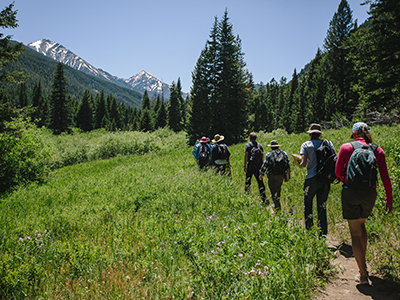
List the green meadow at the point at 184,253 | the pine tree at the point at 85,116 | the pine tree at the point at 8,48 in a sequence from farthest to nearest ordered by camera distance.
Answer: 1. the pine tree at the point at 85,116
2. the pine tree at the point at 8,48
3. the green meadow at the point at 184,253

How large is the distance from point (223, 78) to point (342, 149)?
96.3 feet

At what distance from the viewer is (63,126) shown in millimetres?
51906

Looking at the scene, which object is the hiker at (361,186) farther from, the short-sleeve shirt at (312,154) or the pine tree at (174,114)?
the pine tree at (174,114)

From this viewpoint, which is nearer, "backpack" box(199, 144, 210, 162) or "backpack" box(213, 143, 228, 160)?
"backpack" box(213, 143, 228, 160)

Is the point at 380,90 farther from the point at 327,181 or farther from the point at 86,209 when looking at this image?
the point at 86,209

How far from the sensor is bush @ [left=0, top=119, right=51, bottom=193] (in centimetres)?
1232

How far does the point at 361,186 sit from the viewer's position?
10.4ft

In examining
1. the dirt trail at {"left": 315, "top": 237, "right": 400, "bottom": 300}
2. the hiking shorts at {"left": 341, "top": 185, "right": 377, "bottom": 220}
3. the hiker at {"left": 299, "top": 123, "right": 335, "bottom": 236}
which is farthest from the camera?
the hiker at {"left": 299, "top": 123, "right": 335, "bottom": 236}

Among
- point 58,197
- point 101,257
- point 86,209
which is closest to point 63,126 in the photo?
point 58,197

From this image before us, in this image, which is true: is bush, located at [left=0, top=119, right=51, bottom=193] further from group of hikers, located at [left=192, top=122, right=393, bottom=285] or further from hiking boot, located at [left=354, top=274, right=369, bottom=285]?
hiking boot, located at [left=354, top=274, right=369, bottom=285]

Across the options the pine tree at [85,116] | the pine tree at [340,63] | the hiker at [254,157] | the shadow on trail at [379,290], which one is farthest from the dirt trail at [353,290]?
the pine tree at [85,116]

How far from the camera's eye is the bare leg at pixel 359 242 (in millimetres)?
3250

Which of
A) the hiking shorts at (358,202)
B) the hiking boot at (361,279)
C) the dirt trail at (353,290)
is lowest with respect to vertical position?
the dirt trail at (353,290)

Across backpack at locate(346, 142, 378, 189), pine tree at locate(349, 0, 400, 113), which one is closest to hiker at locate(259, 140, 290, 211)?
backpack at locate(346, 142, 378, 189)
